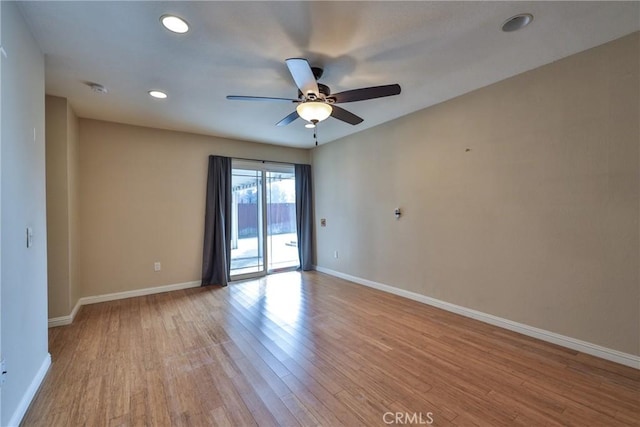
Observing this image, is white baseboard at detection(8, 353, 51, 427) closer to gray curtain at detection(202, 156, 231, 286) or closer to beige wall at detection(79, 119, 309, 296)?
beige wall at detection(79, 119, 309, 296)

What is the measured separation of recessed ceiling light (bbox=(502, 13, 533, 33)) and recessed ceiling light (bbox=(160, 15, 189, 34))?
227 cm

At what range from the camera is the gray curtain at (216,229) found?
4.67 meters

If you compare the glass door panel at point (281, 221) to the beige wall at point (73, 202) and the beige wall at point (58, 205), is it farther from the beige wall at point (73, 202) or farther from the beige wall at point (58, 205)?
the beige wall at point (58, 205)

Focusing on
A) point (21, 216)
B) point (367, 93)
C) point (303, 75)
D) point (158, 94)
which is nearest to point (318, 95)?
point (303, 75)

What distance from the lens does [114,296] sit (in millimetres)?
3990

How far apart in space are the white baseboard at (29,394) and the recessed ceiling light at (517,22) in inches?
159

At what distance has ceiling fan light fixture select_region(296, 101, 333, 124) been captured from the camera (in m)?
2.40

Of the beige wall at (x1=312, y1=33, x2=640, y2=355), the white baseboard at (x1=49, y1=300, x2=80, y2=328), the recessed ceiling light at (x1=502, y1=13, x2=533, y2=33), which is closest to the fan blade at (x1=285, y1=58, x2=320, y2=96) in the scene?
the recessed ceiling light at (x1=502, y1=13, x2=533, y2=33)

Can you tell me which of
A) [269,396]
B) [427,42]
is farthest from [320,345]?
[427,42]

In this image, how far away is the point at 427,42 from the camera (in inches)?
86.3

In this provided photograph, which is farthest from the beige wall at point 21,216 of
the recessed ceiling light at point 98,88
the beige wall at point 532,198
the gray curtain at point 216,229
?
the beige wall at point 532,198

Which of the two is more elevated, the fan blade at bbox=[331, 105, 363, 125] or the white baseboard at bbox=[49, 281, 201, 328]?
the fan blade at bbox=[331, 105, 363, 125]

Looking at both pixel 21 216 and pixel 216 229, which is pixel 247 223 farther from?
pixel 21 216

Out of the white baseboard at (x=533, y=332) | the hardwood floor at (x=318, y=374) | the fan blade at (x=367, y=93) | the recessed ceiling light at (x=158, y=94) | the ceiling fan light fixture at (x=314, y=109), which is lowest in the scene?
the hardwood floor at (x=318, y=374)
